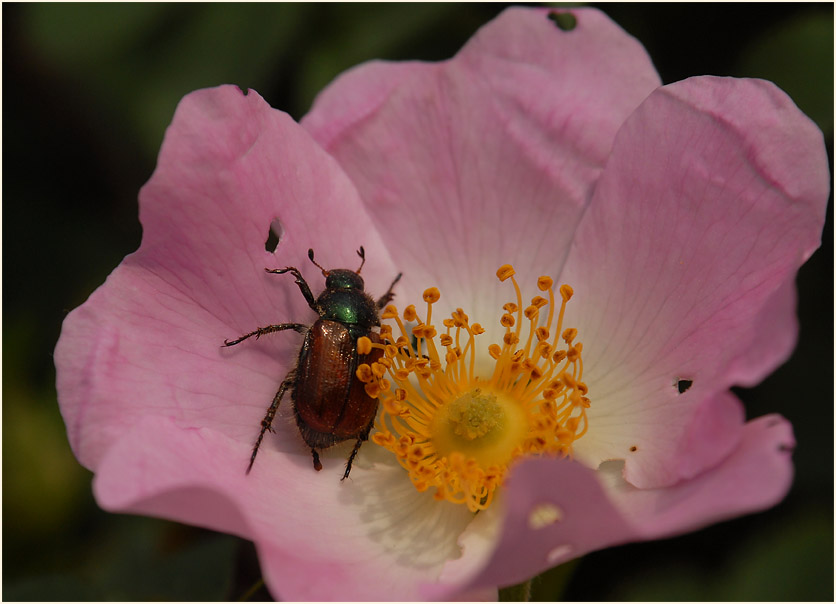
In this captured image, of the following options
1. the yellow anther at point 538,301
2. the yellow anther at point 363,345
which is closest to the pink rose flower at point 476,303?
the yellow anther at point 538,301

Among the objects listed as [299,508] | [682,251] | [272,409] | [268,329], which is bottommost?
[299,508]

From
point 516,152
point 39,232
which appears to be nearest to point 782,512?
point 516,152

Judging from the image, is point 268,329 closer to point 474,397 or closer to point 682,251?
point 474,397

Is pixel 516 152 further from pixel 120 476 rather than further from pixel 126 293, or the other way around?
pixel 120 476

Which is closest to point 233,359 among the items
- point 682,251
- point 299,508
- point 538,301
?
point 299,508

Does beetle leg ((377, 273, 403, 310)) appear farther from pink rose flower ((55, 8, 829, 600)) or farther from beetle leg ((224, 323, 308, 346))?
beetle leg ((224, 323, 308, 346))

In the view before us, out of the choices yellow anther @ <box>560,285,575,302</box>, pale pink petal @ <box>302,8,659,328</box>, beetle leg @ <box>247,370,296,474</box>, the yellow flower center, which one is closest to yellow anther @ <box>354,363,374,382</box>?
the yellow flower center
